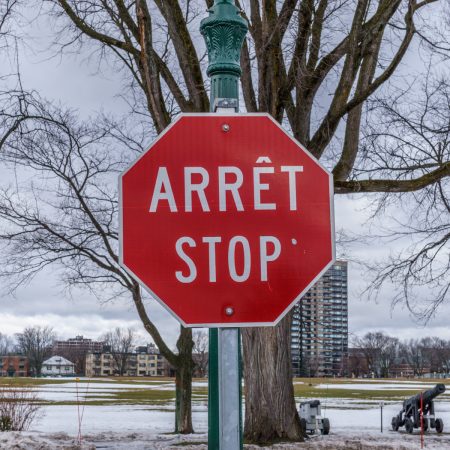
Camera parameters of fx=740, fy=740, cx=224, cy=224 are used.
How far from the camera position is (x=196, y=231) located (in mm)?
2135

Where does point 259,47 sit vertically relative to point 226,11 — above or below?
above

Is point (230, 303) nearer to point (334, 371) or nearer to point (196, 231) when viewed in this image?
point (196, 231)

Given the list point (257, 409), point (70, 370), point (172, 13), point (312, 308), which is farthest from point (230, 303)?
point (70, 370)

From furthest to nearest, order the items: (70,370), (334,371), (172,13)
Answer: (70,370) < (334,371) < (172,13)

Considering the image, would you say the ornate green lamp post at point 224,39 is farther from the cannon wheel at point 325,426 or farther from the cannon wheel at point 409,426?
the cannon wheel at point 409,426

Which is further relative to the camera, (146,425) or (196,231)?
(146,425)

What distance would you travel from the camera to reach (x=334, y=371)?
124 m

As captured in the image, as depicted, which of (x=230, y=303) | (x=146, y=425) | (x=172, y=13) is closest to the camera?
(x=230, y=303)

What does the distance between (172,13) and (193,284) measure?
370 inches

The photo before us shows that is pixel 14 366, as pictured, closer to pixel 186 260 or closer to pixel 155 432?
pixel 155 432

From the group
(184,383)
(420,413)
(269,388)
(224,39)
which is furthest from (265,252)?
(420,413)

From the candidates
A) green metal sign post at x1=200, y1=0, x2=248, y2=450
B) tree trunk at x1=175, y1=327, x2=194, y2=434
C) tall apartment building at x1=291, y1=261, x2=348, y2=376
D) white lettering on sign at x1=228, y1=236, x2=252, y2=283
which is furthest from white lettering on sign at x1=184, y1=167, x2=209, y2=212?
tree trunk at x1=175, y1=327, x2=194, y2=434

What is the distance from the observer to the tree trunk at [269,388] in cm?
1245

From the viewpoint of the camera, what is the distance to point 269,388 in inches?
494
